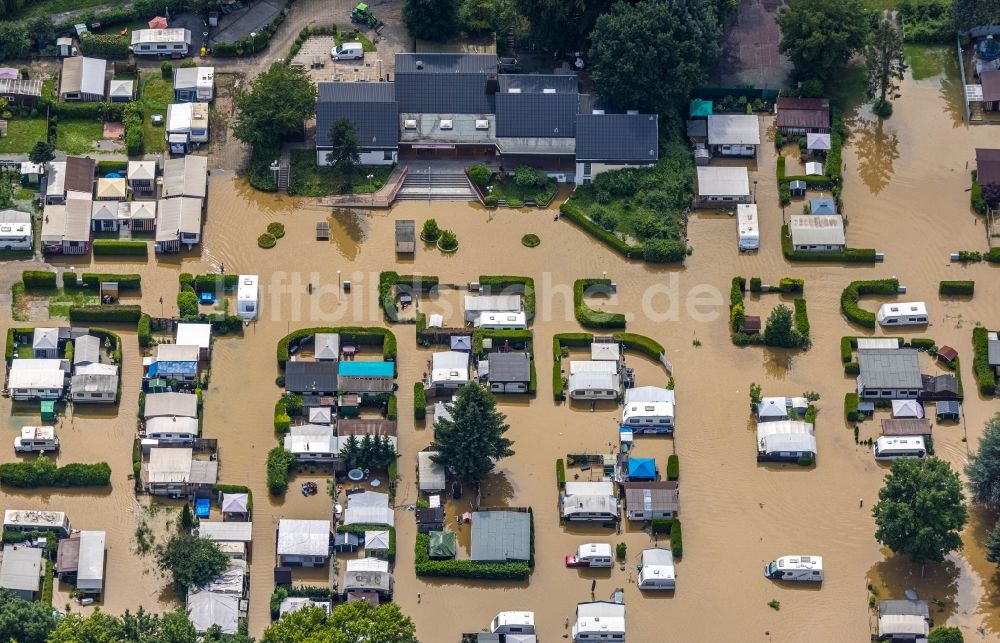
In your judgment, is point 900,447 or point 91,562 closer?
point 91,562

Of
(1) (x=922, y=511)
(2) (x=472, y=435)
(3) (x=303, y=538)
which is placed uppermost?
(2) (x=472, y=435)

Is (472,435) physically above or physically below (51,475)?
above

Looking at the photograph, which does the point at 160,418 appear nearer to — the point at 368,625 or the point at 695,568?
the point at 368,625

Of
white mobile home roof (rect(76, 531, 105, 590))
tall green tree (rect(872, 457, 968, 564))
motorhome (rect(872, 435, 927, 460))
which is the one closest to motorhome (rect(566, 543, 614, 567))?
tall green tree (rect(872, 457, 968, 564))

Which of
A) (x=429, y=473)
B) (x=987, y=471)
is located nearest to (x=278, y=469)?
(x=429, y=473)

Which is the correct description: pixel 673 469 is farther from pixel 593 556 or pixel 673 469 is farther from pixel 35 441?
pixel 35 441

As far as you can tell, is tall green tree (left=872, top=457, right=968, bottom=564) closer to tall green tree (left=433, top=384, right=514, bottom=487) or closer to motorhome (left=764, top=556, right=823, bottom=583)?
motorhome (left=764, top=556, right=823, bottom=583)

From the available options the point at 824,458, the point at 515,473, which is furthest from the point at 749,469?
the point at 515,473
